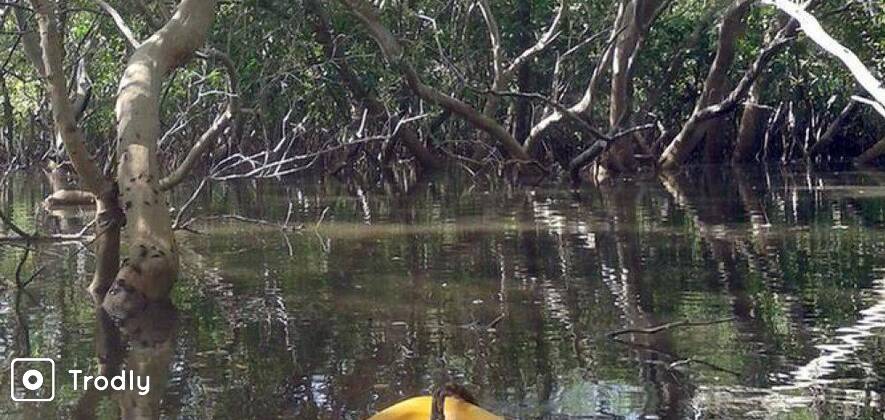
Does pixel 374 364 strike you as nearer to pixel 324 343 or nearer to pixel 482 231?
pixel 324 343

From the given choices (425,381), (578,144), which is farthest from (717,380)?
(578,144)

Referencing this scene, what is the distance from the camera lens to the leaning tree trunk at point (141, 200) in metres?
7.77

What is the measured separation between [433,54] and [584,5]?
228 centimetres

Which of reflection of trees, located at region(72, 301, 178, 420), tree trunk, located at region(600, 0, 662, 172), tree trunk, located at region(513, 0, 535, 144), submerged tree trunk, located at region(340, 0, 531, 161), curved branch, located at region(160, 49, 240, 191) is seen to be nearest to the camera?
reflection of trees, located at region(72, 301, 178, 420)

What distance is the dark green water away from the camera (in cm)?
553

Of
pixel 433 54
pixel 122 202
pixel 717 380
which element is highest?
pixel 433 54

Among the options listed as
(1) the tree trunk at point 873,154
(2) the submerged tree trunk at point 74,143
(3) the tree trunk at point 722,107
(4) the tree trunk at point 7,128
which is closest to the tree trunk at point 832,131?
(1) the tree trunk at point 873,154

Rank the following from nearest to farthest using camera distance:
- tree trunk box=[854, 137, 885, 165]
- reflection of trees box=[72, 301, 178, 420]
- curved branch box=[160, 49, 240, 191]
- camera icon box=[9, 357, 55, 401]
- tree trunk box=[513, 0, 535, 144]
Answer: reflection of trees box=[72, 301, 178, 420]
camera icon box=[9, 357, 55, 401]
curved branch box=[160, 49, 240, 191]
tree trunk box=[513, 0, 535, 144]
tree trunk box=[854, 137, 885, 165]

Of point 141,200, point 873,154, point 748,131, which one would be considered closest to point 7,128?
point 748,131

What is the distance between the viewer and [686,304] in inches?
298

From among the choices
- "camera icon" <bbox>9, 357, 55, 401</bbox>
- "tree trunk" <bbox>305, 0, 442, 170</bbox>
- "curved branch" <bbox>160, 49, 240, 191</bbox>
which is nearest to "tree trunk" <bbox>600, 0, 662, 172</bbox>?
"tree trunk" <bbox>305, 0, 442, 170</bbox>

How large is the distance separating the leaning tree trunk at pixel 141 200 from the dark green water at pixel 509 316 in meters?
0.24

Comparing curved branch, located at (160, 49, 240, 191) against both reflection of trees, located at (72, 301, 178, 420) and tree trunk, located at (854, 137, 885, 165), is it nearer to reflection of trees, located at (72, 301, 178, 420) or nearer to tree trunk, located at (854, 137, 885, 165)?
reflection of trees, located at (72, 301, 178, 420)

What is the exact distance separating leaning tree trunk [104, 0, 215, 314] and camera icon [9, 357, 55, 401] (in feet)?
4.38
